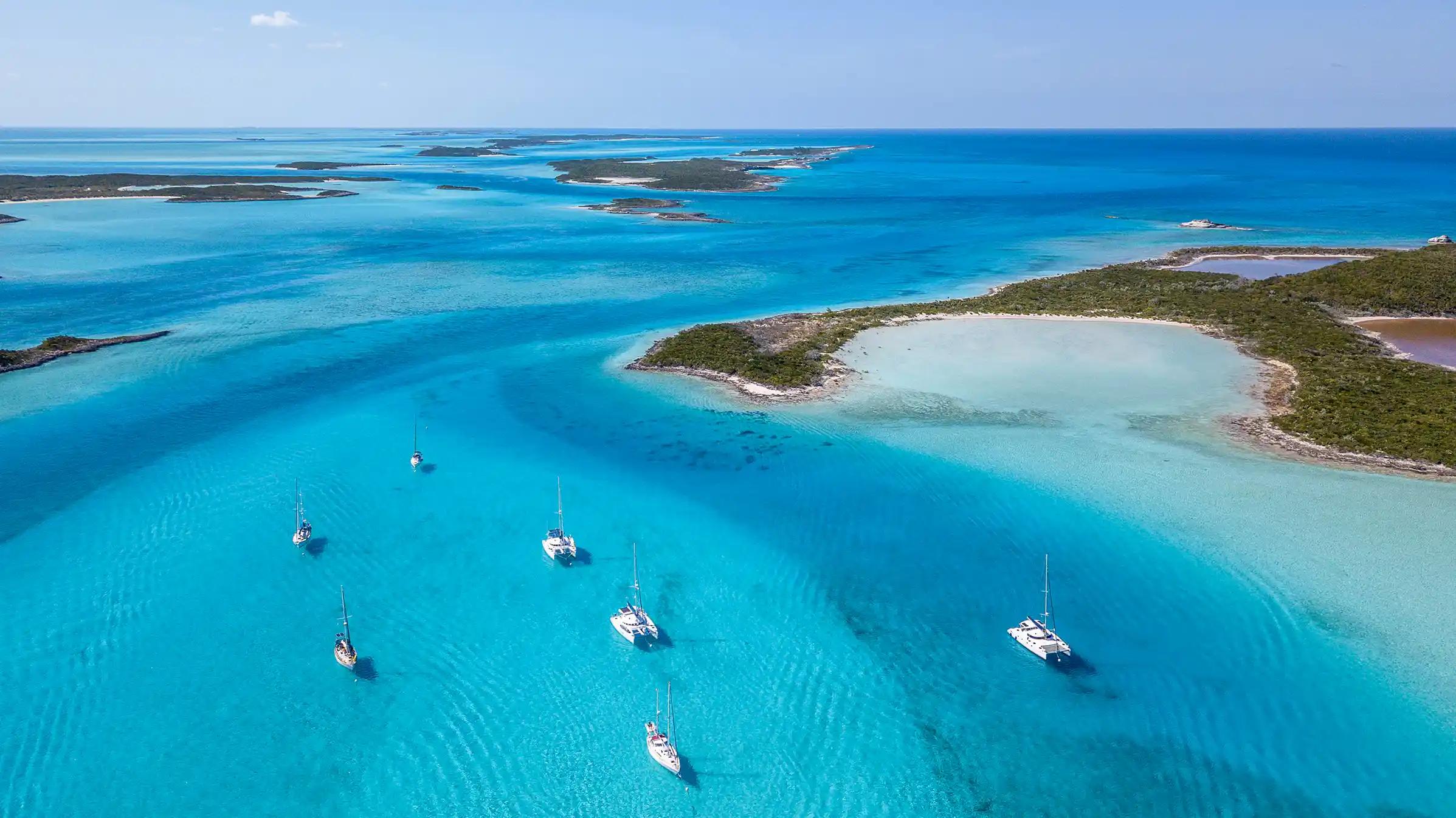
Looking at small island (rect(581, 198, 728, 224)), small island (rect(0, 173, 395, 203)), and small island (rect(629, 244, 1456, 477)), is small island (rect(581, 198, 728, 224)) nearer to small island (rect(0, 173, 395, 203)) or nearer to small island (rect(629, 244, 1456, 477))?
small island (rect(0, 173, 395, 203))

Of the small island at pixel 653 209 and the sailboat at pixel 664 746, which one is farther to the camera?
the small island at pixel 653 209

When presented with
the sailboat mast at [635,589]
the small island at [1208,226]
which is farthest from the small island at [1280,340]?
the small island at [1208,226]

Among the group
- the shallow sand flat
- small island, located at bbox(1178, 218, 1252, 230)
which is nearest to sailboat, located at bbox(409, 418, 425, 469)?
the shallow sand flat

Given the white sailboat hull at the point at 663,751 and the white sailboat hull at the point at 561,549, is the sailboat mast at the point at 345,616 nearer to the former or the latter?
the white sailboat hull at the point at 561,549

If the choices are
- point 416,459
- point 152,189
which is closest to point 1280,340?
point 416,459

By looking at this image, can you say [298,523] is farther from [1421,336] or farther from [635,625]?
[1421,336]

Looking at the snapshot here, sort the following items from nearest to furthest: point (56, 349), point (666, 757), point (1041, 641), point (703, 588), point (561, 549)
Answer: point (666, 757)
point (1041, 641)
point (703, 588)
point (561, 549)
point (56, 349)
